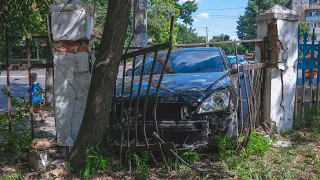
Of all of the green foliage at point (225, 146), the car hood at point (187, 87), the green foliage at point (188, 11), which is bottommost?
the green foliage at point (225, 146)

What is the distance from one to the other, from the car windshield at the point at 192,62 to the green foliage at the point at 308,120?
1858mm

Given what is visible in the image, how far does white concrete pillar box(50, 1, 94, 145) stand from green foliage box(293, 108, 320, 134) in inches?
149

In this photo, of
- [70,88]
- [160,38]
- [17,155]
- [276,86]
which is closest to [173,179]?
[70,88]

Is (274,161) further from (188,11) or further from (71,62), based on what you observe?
(188,11)

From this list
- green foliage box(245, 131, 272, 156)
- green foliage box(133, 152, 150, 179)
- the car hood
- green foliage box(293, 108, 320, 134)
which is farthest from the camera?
green foliage box(293, 108, 320, 134)

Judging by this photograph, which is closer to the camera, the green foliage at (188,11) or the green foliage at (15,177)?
the green foliage at (15,177)

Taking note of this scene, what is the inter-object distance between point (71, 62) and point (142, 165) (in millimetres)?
1516

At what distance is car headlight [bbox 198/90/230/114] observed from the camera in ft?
13.2

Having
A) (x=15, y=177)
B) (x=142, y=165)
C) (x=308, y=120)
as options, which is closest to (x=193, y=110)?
(x=142, y=165)

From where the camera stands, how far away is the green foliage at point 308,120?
574 cm

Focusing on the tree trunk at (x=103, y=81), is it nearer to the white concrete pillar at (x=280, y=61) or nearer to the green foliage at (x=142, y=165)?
the green foliage at (x=142, y=165)

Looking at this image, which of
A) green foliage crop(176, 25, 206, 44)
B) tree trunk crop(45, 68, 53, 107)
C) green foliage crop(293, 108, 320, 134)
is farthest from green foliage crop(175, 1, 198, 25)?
green foliage crop(293, 108, 320, 134)

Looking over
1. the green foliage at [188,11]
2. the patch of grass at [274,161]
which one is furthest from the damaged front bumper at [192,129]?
the green foliage at [188,11]

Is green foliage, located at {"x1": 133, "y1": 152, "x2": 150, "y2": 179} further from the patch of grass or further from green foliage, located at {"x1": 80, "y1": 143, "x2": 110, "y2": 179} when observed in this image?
the patch of grass
